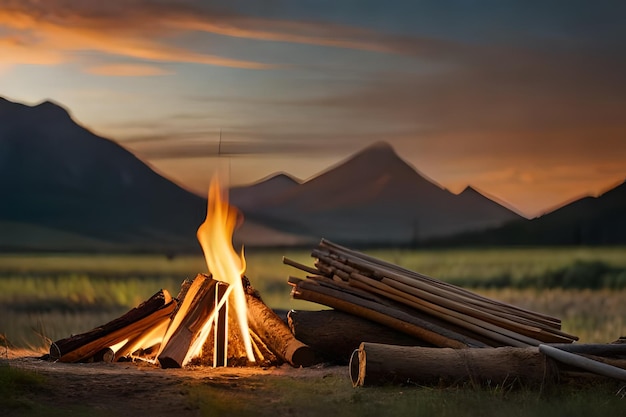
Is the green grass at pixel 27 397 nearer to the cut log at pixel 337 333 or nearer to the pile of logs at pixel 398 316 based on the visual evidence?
the pile of logs at pixel 398 316

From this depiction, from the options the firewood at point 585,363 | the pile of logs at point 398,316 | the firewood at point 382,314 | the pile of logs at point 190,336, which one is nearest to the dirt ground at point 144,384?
the pile of logs at point 190,336

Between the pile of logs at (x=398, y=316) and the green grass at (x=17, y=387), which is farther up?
the pile of logs at (x=398, y=316)

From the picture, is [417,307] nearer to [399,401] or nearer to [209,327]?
[209,327]

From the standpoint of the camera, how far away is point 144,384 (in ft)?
23.0

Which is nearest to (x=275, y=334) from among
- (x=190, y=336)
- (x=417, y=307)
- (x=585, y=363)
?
(x=190, y=336)

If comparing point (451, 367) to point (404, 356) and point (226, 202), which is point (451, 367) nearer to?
point (404, 356)

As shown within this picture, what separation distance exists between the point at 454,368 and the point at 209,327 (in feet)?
8.23

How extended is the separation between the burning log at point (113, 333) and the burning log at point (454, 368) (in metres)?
2.89

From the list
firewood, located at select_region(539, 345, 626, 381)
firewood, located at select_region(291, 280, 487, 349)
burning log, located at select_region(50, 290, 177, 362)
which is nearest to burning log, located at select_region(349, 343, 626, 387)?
firewood, located at select_region(539, 345, 626, 381)

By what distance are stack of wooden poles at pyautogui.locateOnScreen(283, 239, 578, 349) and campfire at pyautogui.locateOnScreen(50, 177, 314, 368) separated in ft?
1.59


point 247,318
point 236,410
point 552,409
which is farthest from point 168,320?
point 552,409

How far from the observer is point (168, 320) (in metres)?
9.38

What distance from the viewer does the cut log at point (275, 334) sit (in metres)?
8.45

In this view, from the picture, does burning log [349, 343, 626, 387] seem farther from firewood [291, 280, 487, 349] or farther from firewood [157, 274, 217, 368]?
firewood [157, 274, 217, 368]
